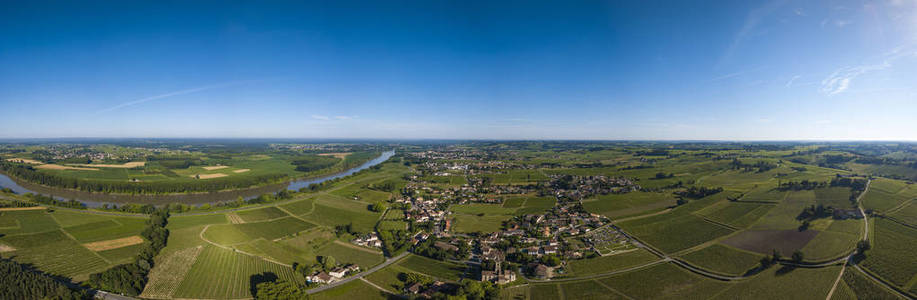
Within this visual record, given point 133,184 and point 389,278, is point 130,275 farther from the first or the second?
point 133,184

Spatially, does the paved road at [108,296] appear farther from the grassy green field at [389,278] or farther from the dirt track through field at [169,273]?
the grassy green field at [389,278]

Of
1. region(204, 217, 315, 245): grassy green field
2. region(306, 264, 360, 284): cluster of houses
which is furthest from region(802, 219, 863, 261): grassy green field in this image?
region(204, 217, 315, 245): grassy green field

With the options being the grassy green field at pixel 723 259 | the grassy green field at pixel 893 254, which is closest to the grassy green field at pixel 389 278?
the grassy green field at pixel 723 259

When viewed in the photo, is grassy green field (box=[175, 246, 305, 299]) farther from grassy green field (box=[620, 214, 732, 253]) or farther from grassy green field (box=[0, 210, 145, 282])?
grassy green field (box=[620, 214, 732, 253])

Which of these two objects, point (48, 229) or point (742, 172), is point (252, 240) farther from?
point (742, 172)

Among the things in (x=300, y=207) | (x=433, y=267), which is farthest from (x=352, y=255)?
(x=300, y=207)

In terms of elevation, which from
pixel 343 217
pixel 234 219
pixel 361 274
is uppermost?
pixel 234 219

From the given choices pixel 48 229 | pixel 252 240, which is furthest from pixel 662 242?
pixel 48 229
